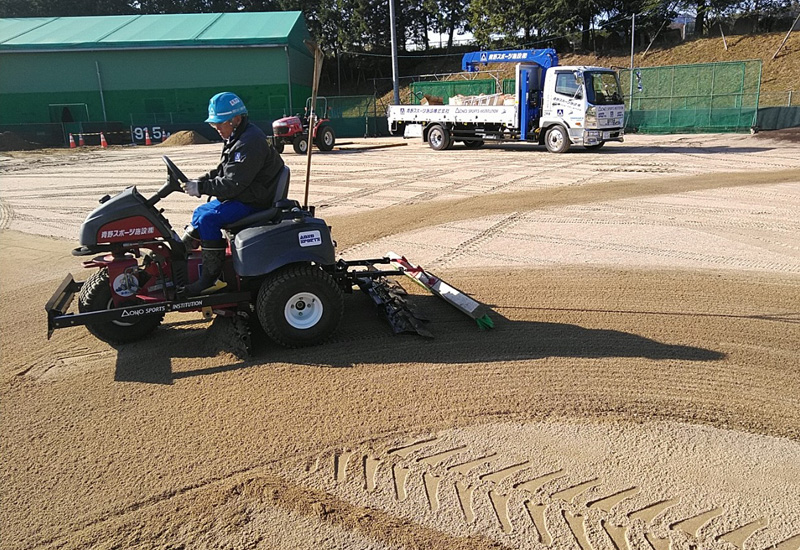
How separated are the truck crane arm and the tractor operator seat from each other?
Result: 17364mm

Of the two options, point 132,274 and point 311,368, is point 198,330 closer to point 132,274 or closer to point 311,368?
point 132,274

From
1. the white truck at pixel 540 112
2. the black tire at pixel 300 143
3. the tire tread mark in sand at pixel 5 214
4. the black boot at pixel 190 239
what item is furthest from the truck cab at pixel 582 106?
the black boot at pixel 190 239

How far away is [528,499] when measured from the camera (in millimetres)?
3107

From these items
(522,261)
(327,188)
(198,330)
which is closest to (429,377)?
(198,330)

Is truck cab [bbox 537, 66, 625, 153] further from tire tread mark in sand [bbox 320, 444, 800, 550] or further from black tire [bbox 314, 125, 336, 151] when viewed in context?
tire tread mark in sand [bbox 320, 444, 800, 550]

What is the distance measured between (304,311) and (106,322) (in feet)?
5.21

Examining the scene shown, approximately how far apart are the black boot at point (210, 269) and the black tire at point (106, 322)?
13.3 inches

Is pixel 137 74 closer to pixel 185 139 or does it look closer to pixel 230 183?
pixel 185 139

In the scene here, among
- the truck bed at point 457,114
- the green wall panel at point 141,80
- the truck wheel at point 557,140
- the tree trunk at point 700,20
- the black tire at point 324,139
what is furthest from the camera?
the tree trunk at point 700,20

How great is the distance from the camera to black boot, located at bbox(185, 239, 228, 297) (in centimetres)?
483

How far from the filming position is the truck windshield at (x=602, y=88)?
18812mm

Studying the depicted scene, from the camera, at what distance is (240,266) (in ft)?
15.4

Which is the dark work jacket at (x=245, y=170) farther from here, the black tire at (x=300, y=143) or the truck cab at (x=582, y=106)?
the black tire at (x=300, y=143)

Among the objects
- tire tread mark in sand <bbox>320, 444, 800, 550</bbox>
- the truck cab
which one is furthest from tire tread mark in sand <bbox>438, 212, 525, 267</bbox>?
the truck cab
